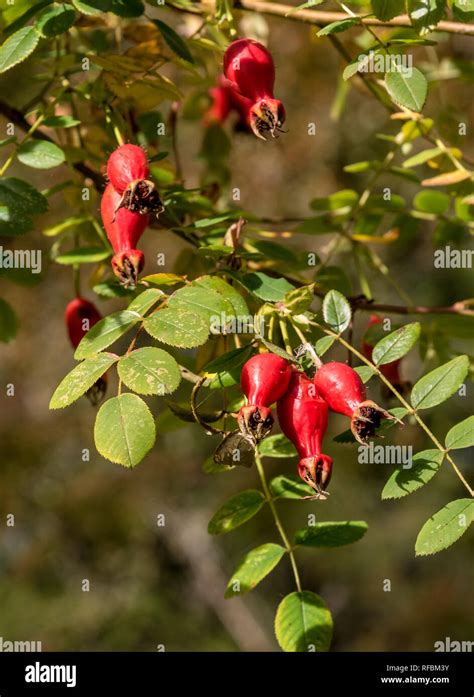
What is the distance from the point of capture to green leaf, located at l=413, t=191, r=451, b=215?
5.01 ft

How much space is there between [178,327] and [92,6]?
0.39 metres

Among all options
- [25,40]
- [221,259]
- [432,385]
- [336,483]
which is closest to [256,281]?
[221,259]

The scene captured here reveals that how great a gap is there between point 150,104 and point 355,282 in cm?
255

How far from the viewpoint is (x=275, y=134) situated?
3.43 feet

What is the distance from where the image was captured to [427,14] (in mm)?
957

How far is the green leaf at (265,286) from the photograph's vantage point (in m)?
0.99

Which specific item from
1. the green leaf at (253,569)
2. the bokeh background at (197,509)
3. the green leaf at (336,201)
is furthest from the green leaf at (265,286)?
the bokeh background at (197,509)

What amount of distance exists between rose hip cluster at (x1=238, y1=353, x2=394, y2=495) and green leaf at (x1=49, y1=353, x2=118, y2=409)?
0.14 meters

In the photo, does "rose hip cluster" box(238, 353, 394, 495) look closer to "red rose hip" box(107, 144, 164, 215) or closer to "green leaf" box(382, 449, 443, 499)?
"green leaf" box(382, 449, 443, 499)

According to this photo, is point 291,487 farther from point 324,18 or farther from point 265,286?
point 324,18

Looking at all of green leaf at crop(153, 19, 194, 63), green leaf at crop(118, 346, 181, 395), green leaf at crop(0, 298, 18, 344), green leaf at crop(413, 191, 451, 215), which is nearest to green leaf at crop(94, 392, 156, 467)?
green leaf at crop(118, 346, 181, 395)

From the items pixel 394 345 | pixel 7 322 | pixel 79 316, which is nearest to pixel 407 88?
pixel 394 345
